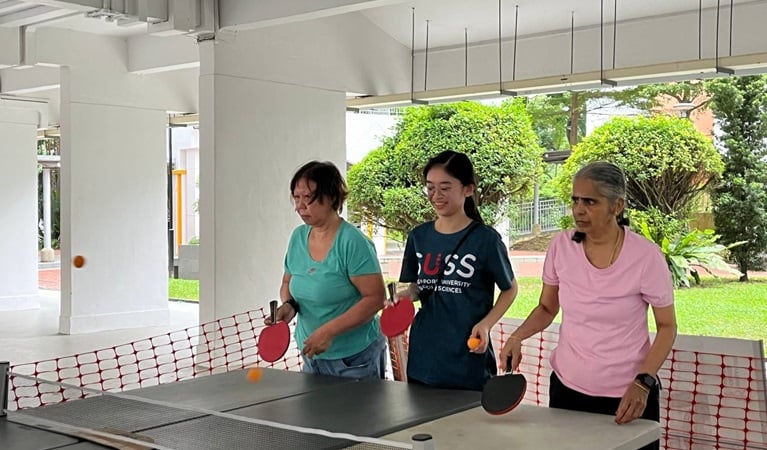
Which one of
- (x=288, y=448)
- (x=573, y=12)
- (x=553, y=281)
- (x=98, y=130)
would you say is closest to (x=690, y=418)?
(x=553, y=281)

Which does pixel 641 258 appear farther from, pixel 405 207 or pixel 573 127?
pixel 573 127

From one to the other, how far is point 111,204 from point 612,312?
8.26 metres

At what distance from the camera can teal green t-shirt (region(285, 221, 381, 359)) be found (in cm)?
353

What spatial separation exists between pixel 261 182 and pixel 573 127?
8.86 m

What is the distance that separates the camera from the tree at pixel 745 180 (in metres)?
13.3

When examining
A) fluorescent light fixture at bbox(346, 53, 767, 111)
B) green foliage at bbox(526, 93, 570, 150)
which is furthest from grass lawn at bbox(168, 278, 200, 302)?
fluorescent light fixture at bbox(346, 53, 767, 111)

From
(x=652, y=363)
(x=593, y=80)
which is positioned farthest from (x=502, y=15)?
(x=652, y=363)

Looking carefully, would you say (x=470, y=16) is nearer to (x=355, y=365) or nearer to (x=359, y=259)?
(x=359, y=259)

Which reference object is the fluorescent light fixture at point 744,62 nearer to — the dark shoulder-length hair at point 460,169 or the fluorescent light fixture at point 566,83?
the fluorescent light fixture at point 566,83

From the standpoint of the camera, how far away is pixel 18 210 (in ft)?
42.1

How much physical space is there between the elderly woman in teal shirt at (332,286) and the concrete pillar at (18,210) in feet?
32.9

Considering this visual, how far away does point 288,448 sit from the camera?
2484 mm

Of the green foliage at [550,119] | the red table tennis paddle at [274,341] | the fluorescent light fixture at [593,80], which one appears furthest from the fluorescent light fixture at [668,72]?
the green foliage at [550,119]

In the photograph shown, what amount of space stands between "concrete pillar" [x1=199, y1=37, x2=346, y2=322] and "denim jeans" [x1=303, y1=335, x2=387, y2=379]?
13.7ft
